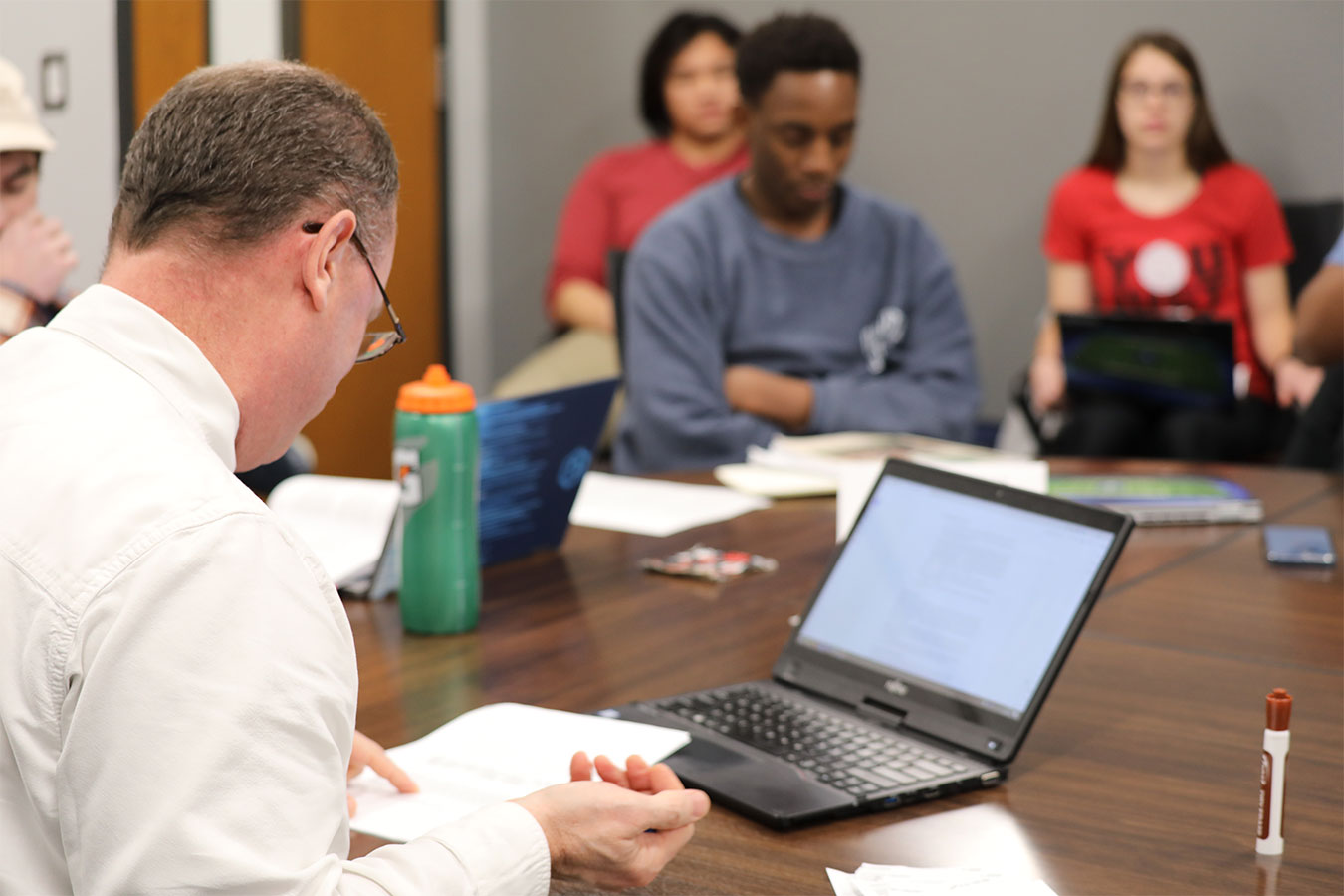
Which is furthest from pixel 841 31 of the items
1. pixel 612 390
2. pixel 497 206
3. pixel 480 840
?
pixel 497 206

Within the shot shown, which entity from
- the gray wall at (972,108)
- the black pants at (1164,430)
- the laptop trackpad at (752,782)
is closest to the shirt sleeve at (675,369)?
the black pants at (1164,430)

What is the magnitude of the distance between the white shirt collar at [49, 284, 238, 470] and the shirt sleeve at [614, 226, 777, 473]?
1699 millimetres

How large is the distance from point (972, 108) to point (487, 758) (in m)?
3.59

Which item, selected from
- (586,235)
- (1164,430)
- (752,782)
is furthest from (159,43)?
(752,782)

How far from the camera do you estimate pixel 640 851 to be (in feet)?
2.85

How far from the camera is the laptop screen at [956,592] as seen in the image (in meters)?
1.13

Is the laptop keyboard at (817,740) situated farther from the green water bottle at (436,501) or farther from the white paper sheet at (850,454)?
the white paper sheet at (850,454)

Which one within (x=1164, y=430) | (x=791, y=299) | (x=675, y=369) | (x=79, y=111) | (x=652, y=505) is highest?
(x=79, y=111)

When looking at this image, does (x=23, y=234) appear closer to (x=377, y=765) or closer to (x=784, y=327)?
(x=784, y=327)

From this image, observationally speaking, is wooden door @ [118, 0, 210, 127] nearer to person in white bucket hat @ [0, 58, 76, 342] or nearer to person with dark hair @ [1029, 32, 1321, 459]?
person in white bucket hat @ [0, 58, 76, 342]

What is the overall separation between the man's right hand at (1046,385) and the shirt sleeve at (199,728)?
312 centimetres

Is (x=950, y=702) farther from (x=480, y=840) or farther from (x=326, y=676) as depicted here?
(x=326, y=676)

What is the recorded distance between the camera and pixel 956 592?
1.20 metres

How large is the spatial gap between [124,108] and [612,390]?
2384 millimetres
